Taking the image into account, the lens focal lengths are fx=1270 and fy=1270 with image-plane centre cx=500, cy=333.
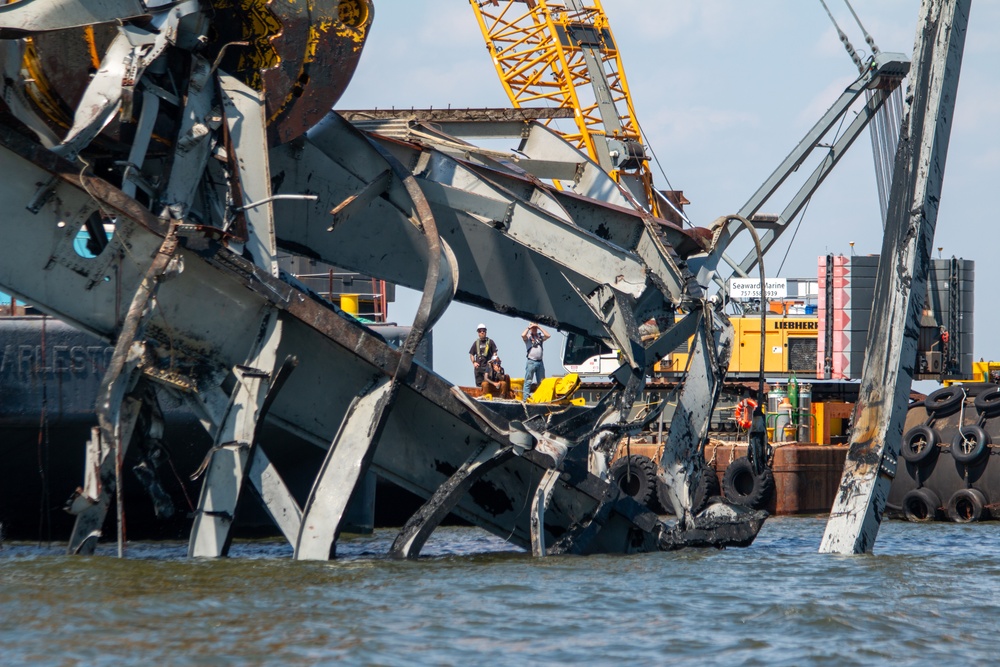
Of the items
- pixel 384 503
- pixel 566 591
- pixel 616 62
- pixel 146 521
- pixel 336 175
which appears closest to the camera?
pixel 566 591

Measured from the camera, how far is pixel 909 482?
20.0 metres

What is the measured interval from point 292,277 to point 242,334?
1101 mm

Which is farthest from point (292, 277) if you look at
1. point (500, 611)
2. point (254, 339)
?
point (500, 611)

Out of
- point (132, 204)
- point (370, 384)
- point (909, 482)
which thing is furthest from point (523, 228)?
point (909, 482)

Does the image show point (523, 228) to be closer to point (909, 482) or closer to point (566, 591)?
point (566, 591)

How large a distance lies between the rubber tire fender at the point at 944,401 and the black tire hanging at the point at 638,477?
4.62 meters

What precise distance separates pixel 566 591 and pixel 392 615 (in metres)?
1.54

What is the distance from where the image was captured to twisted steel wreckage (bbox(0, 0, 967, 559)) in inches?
367

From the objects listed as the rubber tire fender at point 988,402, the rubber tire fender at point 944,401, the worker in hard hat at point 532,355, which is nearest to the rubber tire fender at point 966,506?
the rubber tire fender at point 988,402

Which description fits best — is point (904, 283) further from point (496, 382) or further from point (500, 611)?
point (496, 382)

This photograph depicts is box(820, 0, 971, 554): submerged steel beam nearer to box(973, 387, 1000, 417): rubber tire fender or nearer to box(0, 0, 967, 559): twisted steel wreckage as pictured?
box(0, 0, 967, 559): twisted steel wreckage

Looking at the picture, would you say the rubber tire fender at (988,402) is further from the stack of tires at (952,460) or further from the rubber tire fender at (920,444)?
the rubber tire fender at (920,444)

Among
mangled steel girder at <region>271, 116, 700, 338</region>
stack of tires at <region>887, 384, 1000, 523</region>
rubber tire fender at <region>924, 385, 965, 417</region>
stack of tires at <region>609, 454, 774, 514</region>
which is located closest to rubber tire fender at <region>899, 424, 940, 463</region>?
stack of tires at <region>887, 384, 1000, 523</region>

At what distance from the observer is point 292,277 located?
35.6 feet
